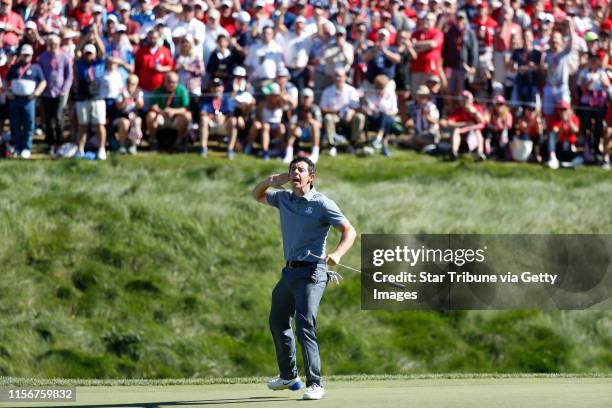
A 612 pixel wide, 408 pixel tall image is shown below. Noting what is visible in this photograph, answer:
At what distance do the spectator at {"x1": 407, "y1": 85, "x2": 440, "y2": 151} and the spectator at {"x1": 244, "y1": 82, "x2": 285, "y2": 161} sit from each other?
7.67ft

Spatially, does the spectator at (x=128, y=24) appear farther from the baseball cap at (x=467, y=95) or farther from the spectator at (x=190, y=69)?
the baseball cap at (x=467, y=95)

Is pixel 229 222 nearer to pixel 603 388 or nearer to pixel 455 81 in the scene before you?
pixel 455 81

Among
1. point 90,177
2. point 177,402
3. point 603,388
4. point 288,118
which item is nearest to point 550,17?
point 288,118

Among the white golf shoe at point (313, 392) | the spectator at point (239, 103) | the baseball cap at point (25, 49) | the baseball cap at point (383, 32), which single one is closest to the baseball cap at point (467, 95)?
the baseball cap at point (383, 32)

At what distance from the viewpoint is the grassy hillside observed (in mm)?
16594

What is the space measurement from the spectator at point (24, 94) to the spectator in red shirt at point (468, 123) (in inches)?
246

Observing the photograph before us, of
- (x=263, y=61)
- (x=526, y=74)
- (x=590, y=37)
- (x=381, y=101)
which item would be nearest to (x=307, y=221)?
(x=263, y=61)

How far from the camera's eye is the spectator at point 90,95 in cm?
1927

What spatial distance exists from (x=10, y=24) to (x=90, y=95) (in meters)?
1.78

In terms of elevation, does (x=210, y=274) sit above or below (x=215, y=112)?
below

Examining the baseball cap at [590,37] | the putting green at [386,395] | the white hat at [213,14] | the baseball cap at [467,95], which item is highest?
the white hat at [213,14]

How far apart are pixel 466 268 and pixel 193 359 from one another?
4.06 m

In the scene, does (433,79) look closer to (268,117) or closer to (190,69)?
(268,117)

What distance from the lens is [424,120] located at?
2112 cm
